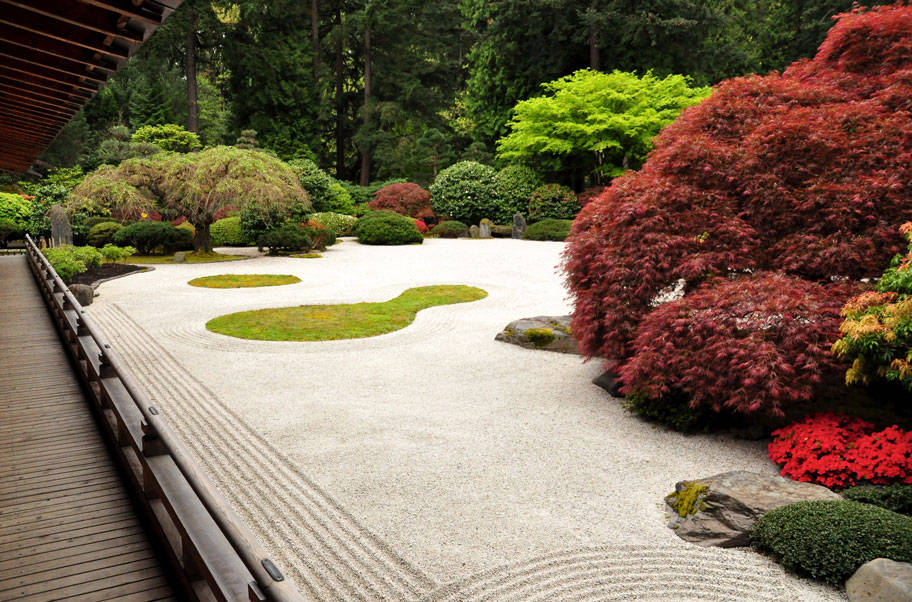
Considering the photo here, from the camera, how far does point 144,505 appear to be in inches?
141

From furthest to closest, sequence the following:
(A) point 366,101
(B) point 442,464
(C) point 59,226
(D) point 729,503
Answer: (A) point 366,101 < (C) point 59,226 < (B) point 442,464 < (D) point 729,503

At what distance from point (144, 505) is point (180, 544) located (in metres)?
0.83

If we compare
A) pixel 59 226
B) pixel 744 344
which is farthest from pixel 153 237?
pixel 744 344

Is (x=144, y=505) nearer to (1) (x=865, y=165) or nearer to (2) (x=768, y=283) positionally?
(2) (x=768, y=283)

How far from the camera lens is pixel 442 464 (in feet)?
16.7

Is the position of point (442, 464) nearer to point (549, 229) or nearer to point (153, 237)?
point (153, 237)

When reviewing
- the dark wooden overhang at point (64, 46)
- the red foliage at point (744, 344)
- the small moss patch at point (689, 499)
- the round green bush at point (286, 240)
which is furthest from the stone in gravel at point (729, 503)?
the round green bush at point (286, 240)

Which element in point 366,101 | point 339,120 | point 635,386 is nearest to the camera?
point 635,386

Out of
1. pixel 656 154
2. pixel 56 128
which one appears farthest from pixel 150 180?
pixel 656 154

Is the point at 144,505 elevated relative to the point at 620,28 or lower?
lower

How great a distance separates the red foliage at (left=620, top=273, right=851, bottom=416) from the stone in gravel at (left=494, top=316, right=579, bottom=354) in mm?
2887

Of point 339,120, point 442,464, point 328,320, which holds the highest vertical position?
point 339,120

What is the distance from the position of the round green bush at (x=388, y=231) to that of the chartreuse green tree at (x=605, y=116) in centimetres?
717

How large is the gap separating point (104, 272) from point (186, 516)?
16.2 metres
